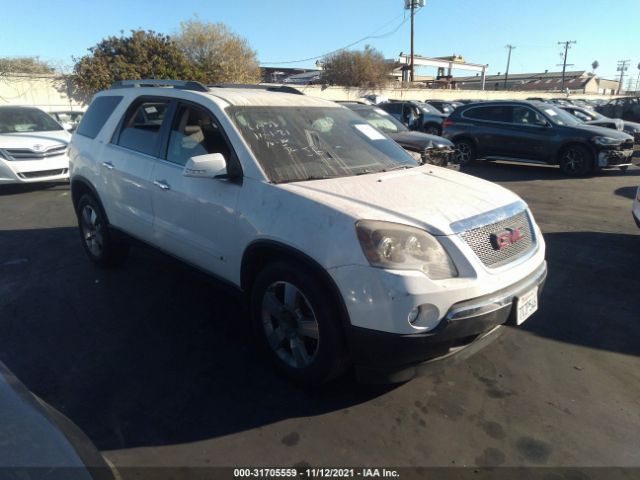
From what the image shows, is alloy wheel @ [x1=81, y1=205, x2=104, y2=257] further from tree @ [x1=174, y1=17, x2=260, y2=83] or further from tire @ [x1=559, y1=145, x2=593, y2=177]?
tree @ [x1=174, y1=17, x2=260, y2=83]

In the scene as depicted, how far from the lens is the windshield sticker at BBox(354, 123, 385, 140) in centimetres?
388

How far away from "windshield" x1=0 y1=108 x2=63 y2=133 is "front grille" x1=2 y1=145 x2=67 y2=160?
3.52 feet

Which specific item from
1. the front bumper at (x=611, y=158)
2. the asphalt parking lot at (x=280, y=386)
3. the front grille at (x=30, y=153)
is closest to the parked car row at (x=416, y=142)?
the front bumper at (x=611, y=158)

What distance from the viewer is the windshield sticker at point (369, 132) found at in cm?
388

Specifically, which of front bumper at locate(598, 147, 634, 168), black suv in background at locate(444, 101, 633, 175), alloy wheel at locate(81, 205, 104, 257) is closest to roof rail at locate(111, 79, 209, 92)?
alloy wheel at locate(81, 205, 104, 257)

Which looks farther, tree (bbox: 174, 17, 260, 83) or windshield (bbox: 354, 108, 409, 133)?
tree (bbox: 174, 17, 260, 83)

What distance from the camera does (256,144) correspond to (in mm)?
3143

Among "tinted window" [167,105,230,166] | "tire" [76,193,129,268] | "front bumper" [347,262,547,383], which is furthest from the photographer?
"tire" [76,193,129,268]

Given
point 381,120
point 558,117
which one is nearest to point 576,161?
point 558,117

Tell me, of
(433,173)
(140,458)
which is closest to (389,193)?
(433,173)

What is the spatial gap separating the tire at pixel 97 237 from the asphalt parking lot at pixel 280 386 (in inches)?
6.9

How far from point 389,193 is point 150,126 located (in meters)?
2.32

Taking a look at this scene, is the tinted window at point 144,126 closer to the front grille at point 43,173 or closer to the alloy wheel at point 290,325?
the alloy wheel at point 290,325

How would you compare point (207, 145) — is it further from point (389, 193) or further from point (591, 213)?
point (591, 213)
